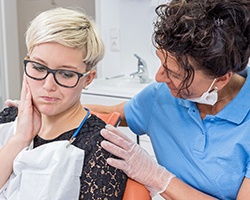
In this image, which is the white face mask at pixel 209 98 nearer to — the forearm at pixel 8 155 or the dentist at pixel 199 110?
the dentist at pixel 199 110

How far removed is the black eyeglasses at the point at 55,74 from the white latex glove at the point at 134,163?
0.57ft

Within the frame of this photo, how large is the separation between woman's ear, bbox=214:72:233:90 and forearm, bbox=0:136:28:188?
626mm

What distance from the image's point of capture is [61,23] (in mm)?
1053

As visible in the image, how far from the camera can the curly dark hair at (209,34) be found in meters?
1.02

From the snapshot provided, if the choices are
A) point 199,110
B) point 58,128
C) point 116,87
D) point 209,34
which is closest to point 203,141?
point 199,110

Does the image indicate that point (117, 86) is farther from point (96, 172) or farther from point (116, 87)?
point (96, 172)

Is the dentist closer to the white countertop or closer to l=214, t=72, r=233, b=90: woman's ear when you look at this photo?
l=214, t=72, r=233, b=90: woman's ear

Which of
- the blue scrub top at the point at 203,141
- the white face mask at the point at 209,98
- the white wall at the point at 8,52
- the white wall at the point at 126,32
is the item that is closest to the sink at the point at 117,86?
the white wall at the point at 126,32

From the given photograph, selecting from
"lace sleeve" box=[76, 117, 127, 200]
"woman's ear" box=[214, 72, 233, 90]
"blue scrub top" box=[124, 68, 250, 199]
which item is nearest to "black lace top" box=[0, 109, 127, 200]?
"lace sleeve" box=[76, 117, 127, 200]

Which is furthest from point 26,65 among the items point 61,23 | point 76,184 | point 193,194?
point 193,194

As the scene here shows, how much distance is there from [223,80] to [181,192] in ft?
1.24

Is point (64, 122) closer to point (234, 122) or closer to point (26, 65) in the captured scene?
point (26, 65)

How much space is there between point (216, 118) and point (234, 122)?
6cm

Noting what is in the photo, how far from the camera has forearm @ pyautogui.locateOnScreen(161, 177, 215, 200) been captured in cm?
113
